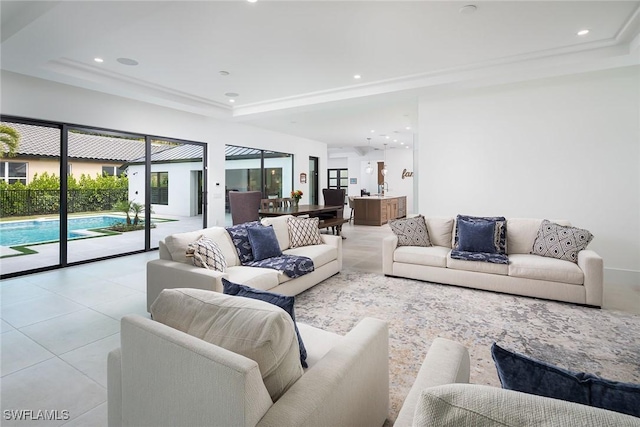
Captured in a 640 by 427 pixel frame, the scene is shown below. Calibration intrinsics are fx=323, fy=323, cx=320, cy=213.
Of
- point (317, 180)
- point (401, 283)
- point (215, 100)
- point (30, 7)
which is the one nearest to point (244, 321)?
point (401, 283)

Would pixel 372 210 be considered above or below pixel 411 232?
above

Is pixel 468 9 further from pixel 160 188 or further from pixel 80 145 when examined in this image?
pixel 160 188

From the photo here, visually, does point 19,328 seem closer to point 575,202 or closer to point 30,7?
point 30,7

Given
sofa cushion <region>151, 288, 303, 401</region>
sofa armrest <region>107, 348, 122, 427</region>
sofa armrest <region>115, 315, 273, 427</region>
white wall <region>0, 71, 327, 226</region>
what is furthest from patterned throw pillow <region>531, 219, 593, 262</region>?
white wall <region>0, 71, 327, 226</region>

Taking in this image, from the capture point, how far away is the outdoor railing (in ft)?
14.8

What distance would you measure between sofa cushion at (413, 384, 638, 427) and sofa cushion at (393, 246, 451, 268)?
368cm

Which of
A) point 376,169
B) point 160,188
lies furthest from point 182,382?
point 376,169

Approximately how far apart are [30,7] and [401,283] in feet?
15.7

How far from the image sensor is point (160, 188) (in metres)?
6.44

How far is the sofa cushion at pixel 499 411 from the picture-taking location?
560 mm

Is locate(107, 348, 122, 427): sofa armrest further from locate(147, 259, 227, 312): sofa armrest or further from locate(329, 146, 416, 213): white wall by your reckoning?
locate(329, 146, 416, 213): white wall

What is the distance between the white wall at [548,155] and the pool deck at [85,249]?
17.2 ft

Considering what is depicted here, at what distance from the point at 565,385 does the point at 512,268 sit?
3433mm

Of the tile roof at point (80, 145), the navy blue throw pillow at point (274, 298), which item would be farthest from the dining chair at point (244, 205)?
the navy blue throw pillow at point (274, 298)
